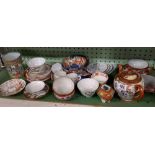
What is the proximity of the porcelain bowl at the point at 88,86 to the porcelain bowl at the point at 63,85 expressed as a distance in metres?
0.05

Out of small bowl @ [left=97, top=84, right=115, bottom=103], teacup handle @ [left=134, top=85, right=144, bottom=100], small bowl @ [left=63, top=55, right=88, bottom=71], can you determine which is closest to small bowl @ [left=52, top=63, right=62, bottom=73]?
small bowl @ [left=63, top=55, right=88, bottom=71]

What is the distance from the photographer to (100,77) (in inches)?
50.5

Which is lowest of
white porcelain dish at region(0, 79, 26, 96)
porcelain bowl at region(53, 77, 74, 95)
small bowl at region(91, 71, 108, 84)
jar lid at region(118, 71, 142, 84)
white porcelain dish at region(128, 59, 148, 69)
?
white porcelain dish at region(0, 79, 26, 96)

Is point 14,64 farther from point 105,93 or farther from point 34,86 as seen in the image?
point 105,93

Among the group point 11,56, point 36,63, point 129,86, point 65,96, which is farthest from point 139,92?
point 11,56

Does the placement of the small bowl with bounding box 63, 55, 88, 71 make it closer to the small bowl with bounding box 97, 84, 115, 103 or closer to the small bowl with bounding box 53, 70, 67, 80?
the small bowl with bounding box 53, 70, 67, 80

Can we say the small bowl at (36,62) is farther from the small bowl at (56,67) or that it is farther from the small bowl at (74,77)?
the small bowl at (74,77)

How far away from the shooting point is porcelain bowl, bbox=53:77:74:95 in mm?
1240

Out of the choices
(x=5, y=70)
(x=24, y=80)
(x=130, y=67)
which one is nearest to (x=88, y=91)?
(x=130, y=67)

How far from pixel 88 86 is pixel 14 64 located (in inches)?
19.2

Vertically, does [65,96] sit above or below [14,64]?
below

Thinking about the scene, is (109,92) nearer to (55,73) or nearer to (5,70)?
(55,73)

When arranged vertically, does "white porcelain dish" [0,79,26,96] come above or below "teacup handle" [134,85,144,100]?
below

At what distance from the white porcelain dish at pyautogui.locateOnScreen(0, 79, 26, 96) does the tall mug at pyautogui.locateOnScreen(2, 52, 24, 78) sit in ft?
0.19
